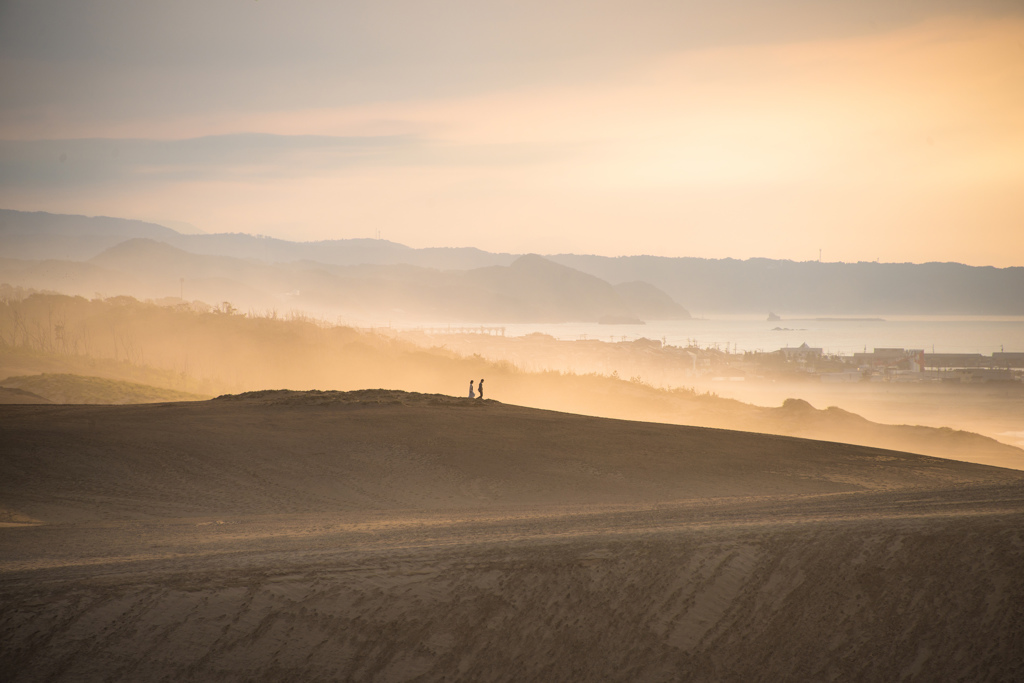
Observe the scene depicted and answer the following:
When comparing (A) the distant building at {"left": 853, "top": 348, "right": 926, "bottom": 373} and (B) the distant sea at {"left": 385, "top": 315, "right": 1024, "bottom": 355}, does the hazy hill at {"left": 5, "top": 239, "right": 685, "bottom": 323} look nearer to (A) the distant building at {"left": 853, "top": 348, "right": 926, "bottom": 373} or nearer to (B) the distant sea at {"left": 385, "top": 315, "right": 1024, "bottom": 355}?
(B) the distant sea at {"left": 385, "top": 315, "right": 1024, "bottom": 355}

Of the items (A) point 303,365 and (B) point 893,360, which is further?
(B) point 893,360

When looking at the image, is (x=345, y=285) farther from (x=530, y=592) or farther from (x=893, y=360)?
(x=530, y=592)

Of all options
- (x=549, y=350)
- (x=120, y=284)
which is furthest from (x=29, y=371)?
(x=120, y=284)

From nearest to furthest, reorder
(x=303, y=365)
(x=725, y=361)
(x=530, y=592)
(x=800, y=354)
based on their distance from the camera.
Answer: (x=530, y=592) → (x=303, y=365) → (x=725, y=361) → (x=800, y=354)

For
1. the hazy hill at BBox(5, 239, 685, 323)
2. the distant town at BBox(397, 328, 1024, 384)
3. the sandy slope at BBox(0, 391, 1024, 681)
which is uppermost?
the hazy hill at BBox(5, 239, 685, 323)

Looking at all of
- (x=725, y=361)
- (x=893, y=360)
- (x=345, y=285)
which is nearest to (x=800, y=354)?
(x=725, y=361)

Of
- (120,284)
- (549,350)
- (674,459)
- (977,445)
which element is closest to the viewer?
(674,459)

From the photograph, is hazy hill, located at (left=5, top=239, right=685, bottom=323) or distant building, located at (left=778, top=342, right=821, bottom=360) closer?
distant building, located at (left=778, top=342, right=821, bottom=360)

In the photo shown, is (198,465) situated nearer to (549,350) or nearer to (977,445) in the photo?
(977,445)

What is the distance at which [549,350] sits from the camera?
65812mm

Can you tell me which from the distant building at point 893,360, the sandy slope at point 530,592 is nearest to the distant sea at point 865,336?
the distant building at point 893,360

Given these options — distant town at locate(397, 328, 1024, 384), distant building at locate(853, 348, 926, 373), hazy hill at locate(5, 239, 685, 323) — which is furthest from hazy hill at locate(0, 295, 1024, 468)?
hazy hill at locate(5, 239, 685, 323)

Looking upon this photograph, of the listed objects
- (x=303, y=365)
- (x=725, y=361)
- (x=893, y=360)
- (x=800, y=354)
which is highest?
(x=800, y=354)

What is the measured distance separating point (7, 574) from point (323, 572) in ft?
10.5
